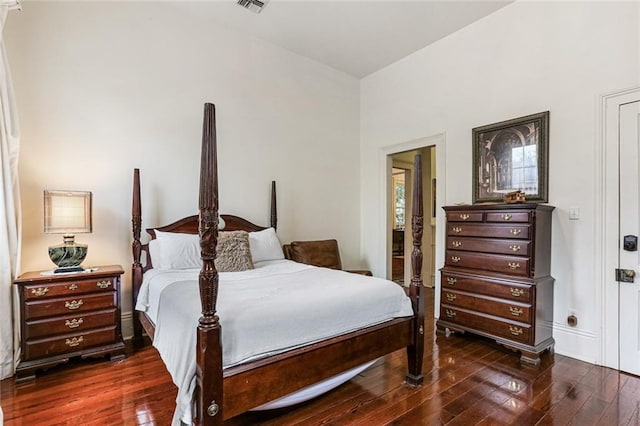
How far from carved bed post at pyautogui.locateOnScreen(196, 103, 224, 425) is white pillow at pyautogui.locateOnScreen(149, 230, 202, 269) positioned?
1649mm

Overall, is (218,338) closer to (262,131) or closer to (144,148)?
(144,148)

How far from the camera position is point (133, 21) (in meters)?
3.30

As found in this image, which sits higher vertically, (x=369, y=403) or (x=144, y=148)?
(x=144, y=148)

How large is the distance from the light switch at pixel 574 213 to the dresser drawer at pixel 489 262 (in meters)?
0.60

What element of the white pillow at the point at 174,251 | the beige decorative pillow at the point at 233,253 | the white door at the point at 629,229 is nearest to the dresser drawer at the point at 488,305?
the white door at the point at 629,229

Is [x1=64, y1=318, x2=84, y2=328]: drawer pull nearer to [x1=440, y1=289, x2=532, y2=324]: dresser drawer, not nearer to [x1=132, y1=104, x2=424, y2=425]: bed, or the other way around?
[x1=132, y1=104, x2=424, y2=425]: bed

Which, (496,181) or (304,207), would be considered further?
(304,207)

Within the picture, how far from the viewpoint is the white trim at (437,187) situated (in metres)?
3.99

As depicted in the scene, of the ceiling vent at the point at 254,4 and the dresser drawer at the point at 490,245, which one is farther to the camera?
the ceiling vent at the point at 254,4

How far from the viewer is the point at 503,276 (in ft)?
9.87

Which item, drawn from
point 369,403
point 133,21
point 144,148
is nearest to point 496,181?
point 369,403

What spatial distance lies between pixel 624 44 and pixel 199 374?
12.8 feet

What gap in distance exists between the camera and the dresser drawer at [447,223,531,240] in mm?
2885

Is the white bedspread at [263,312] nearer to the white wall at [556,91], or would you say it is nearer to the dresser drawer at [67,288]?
the dresser drawer at [67,288]
